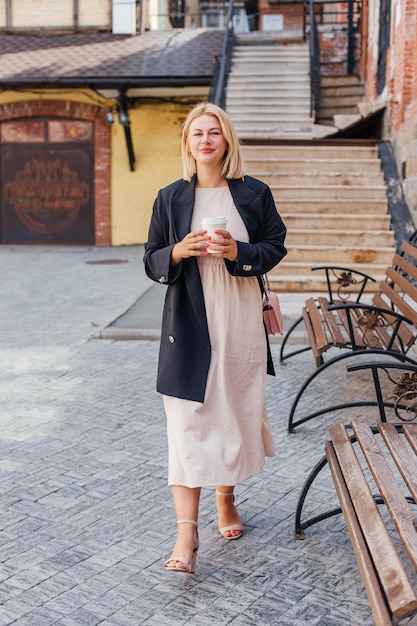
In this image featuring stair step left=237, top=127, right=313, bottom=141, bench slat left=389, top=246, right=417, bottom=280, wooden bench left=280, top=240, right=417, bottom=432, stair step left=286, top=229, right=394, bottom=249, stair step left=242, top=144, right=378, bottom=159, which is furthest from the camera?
stair step left=237, top=127, right=313, bottom=141

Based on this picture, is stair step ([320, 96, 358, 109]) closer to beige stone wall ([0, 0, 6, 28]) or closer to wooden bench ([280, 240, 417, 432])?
beige stone wall ([0, 0, 6, 28])

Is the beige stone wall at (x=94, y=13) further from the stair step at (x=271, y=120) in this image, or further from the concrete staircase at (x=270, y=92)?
the stair step at (x=271, y=120)

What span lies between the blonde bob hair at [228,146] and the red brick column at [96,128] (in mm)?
14966

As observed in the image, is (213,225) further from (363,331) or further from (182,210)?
(363,331)

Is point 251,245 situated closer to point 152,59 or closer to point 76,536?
point 76,536

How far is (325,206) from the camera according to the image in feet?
37.3

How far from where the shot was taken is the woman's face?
Answer: 342 cm

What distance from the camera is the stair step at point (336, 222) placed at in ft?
36.1

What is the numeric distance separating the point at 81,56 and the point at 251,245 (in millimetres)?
15384

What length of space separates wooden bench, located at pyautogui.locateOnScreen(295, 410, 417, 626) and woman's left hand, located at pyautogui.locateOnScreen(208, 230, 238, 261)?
0.87 metres

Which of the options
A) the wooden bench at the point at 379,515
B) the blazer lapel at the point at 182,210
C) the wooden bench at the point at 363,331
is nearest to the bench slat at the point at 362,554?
the wooden bench at the point at 379,515

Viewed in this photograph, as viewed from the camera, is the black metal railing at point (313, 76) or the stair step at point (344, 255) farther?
the black metal railing at point (313, 76)

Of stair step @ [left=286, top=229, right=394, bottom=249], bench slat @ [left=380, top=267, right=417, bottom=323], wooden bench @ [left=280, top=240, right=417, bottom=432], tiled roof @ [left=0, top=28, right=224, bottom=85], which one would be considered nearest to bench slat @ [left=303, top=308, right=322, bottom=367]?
wooden bench @ [left=280, top=240, right=417, bottom=432]

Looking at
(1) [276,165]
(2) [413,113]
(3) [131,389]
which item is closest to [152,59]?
(1) [276,165]
